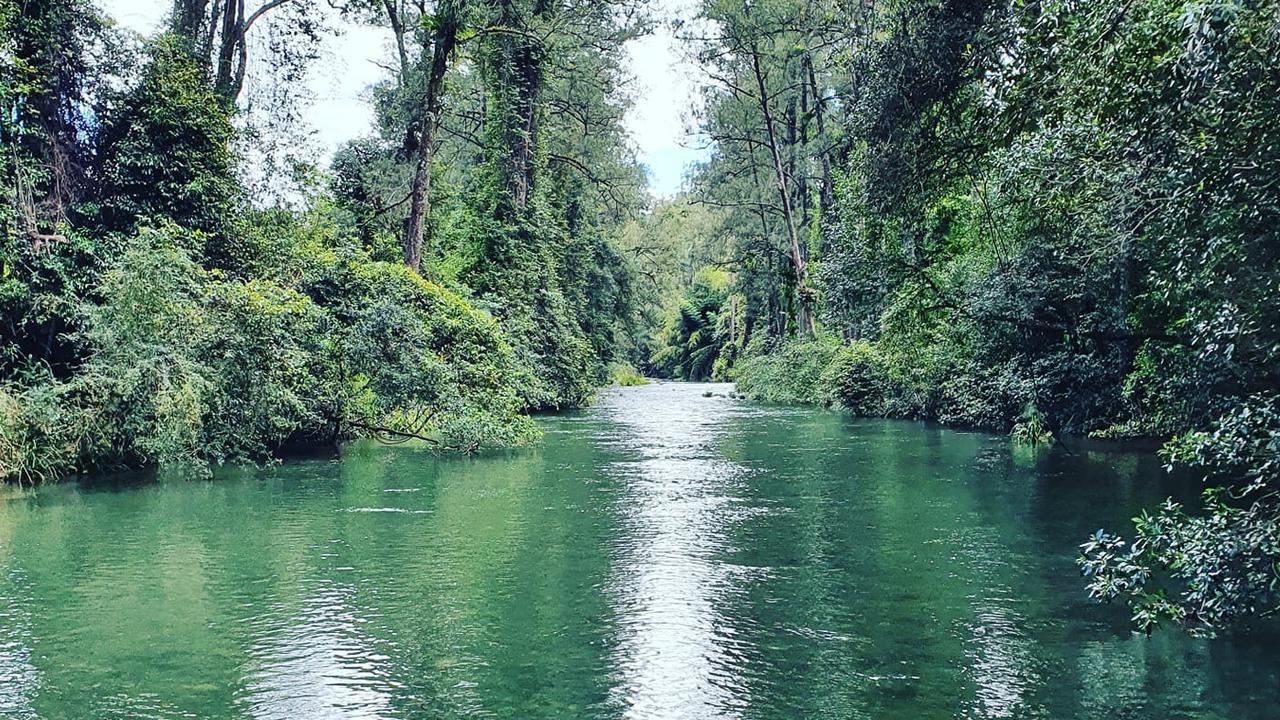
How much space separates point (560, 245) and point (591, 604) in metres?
28.2

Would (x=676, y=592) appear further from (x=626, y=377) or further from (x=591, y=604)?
(x=626, y=377)

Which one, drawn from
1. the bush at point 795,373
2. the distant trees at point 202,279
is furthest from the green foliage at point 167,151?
the bush at point 795,373

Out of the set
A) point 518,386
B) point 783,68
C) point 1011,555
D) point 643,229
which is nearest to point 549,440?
point 518,386

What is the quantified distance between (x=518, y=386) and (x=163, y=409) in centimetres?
895

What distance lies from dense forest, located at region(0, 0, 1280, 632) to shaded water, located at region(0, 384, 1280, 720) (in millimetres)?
808

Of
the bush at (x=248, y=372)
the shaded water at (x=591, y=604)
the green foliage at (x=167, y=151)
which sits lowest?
the shaded water at (x=591, y=604)

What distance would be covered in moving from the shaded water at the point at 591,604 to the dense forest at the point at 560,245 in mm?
808

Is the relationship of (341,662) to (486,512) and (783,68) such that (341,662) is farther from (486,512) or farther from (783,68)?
A: (783,68)

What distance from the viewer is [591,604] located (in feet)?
25.8

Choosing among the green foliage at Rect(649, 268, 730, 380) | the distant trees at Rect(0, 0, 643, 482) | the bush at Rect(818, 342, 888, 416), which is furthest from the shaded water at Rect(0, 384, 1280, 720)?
the green foliage at Rect(649, 268, 730, 380)

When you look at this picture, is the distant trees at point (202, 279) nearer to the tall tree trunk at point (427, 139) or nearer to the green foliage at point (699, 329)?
the tall tree trunk at point (427, 139)

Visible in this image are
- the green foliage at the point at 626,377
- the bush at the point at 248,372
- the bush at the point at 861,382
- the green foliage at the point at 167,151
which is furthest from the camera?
the green foliage at the point at 626,377

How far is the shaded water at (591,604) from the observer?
5793 mm

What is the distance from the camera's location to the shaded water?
5793mm
